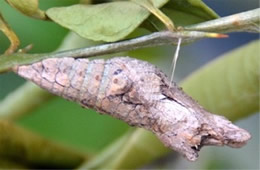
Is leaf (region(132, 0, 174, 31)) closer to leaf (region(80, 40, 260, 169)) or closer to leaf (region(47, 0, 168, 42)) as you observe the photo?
leaf (region(47, 0, 168, 42))

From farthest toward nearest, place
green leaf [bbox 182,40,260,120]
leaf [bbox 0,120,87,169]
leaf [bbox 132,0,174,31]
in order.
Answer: leaf [bbox 0,120,87,169] → green leaf [bbox 182,40,260,120] → leaf [bbox 132,0,174,31]

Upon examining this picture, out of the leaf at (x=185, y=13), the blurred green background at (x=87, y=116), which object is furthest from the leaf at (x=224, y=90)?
the leaf at (x=185, y=13)

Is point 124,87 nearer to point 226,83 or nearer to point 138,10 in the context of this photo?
point 138,10

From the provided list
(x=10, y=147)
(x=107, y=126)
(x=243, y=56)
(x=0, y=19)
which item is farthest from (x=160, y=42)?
(x=107, y=126)

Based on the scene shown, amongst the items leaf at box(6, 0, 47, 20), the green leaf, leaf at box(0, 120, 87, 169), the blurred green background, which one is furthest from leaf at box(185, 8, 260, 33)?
leaf at box(0, 120, 87, 169)

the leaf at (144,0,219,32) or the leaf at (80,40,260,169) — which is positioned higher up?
the leaf at (80,40,260,169)

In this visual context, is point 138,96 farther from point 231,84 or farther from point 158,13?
point 231,84
